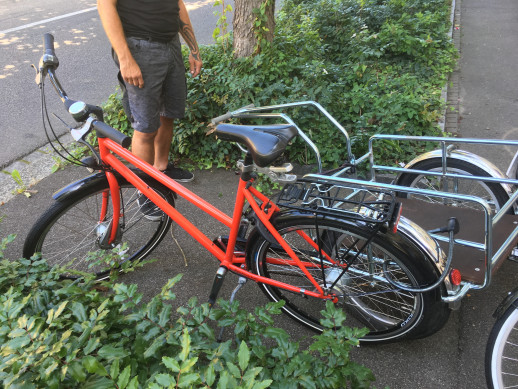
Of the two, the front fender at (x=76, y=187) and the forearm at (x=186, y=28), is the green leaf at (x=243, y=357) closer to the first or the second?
the front fender at (x=76, y=187)

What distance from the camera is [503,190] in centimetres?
251

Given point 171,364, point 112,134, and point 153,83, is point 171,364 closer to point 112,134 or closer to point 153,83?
point 112,134

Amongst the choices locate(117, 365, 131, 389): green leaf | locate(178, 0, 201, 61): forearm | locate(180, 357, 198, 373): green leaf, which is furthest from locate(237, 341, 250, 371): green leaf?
locate(178, 0, 201, 61): forearm

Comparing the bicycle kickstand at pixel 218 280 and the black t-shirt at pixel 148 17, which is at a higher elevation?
the black t-shirt at pixel 148 17

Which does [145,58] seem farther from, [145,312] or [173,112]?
[145,312]

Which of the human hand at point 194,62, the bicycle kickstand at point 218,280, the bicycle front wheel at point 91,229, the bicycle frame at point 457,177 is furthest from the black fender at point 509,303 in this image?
the human hand at point 194,62

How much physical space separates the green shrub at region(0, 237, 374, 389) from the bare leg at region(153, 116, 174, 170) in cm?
173

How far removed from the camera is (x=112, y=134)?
2133mm

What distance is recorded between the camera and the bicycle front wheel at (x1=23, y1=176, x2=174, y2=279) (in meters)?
2.39

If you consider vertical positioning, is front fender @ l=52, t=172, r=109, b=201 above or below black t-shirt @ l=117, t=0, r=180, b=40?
below

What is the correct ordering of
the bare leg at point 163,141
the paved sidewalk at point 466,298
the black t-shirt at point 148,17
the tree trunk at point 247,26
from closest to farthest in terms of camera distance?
1. the paved sidewalk at point 466,298
2. the black t-shirt at point 148,17
3. the bare leg at point 163,141
4. the tree trunk at point 247,26

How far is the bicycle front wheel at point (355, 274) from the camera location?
6.27 feet

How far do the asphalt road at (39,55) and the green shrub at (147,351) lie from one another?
303 cm

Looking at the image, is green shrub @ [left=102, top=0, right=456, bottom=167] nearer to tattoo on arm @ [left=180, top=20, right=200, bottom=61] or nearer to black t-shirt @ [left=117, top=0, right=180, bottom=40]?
tattoo on arm @ [left=180, top=20, right=200, bottom=61]
